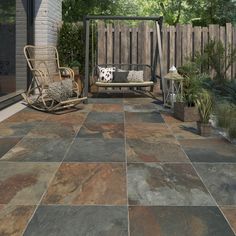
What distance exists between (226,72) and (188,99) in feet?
14.3

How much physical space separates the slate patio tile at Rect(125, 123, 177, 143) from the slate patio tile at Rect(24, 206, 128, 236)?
204cm

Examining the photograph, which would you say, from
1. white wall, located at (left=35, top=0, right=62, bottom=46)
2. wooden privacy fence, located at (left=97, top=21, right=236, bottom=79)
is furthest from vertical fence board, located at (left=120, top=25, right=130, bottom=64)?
white wall, located at (left=35, top=0, right=62, bottom=46)

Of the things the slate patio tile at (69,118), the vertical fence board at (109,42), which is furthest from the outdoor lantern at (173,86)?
the vertical fence board at (109,42)

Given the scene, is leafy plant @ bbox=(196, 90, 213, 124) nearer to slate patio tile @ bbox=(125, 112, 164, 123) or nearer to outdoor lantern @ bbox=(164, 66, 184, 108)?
slate patio tile @ bbox=(125, 112, 164, 123)

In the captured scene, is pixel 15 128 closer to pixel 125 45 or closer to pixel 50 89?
pixel 50 89

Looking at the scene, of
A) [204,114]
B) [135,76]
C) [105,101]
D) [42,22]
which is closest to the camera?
[204,114]

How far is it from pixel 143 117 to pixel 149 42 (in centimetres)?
394

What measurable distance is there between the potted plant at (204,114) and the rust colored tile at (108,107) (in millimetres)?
2064

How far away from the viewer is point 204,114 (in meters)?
4.77

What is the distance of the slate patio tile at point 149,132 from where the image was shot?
4.60m

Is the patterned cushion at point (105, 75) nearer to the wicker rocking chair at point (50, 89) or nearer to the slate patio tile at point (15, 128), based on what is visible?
the wicker rocking chair at point (50, 89)

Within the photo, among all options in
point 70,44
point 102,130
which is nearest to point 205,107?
point 102,130

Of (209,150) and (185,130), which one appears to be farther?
(185,130)

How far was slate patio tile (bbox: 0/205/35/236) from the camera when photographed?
89.4 inches
